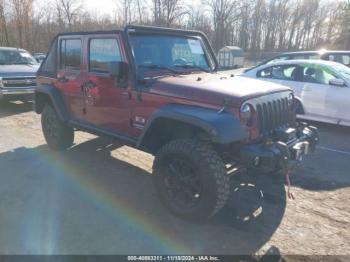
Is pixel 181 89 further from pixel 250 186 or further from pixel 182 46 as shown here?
pixel 250 186

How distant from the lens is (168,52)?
4367 millimetres

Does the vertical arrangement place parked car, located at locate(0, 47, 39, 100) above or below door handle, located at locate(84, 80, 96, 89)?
below

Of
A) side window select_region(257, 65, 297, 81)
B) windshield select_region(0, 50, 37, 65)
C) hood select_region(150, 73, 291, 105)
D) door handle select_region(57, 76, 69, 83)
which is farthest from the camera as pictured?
windshield select_region(0, 50, 37, 65)

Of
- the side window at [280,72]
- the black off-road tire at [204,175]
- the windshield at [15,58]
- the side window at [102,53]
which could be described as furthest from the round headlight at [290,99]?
the windshield at [15,58]

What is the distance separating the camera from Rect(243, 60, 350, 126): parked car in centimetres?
680

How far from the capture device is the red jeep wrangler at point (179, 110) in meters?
3.26

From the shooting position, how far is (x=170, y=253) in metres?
3.05

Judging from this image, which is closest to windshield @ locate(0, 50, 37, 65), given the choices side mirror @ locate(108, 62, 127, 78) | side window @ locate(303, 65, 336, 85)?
side mirror @ locate(108, 62, 127, 78)

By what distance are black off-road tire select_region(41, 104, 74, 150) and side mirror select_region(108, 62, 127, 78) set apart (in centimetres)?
207

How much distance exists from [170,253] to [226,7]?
189ft

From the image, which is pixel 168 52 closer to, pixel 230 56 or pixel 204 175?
pixel 204 175

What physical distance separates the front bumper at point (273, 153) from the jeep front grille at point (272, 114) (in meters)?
0.15

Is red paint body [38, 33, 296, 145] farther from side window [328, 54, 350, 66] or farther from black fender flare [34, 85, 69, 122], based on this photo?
side window [328, 54, 350, 66]

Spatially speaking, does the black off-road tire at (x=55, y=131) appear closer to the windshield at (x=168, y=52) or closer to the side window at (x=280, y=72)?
the windshield at (x=168, y=52)
